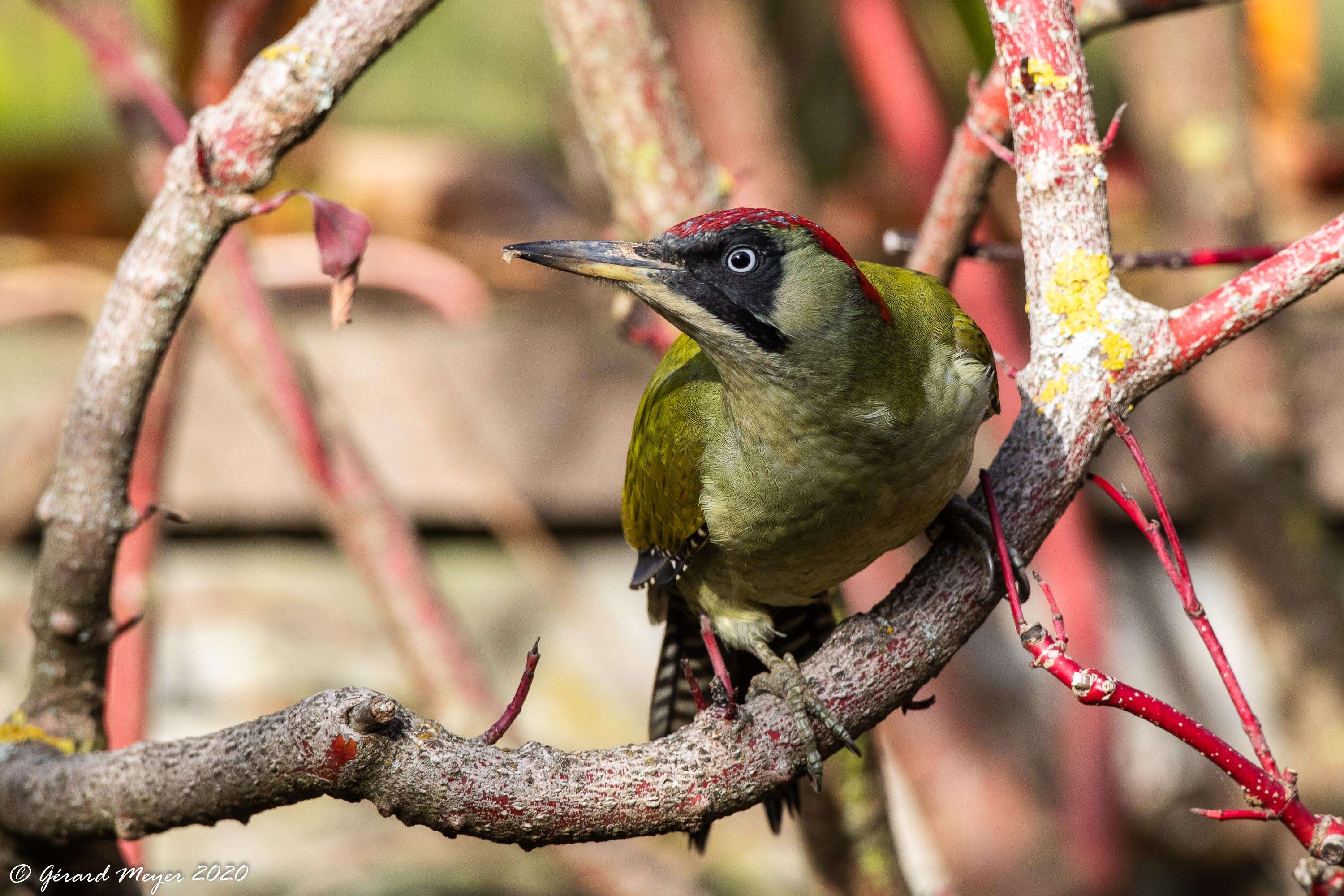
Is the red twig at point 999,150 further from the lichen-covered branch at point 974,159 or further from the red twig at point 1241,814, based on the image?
the red twig at point 1241,814

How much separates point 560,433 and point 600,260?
2.55 meters

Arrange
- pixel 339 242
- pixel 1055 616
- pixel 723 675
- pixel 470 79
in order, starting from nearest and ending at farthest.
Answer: pixel 1055 616
pixel 723 675
pixel 339 242
pixel 470 79

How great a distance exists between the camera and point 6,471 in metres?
3.65

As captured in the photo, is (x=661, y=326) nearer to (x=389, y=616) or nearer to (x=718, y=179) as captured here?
(x=718, y=179)

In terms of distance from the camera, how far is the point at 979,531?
59.3 inches

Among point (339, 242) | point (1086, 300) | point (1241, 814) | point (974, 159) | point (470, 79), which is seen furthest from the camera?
point (470, 79)

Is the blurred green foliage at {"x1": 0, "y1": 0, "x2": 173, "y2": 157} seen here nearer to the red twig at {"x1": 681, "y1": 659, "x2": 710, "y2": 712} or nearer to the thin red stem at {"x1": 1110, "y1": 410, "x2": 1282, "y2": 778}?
the red twig at {"x1": 681, "y1": 659, "x2": 710, "y2": 712}

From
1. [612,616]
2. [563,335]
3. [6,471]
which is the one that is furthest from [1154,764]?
[6,471]

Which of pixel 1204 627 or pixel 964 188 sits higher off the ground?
pixel 964 188

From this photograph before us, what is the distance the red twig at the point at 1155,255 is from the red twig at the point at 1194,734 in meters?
0.64

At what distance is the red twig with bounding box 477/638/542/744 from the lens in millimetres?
1141

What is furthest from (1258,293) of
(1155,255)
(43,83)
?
(43,83)

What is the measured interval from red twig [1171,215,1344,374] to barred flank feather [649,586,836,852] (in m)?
0.86

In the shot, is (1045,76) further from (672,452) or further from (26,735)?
(26,735)
